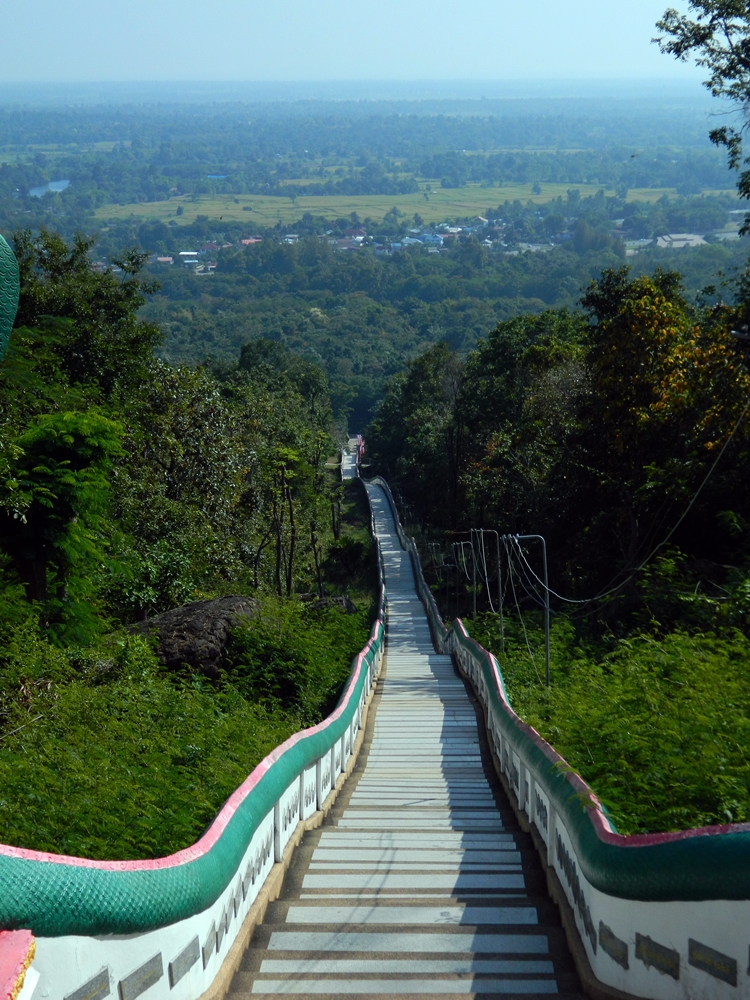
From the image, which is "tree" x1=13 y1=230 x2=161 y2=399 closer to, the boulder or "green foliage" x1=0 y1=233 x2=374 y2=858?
"green foliage" x1=0 y1=233 x2=374 y2=858

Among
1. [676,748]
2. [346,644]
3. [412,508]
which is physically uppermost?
[676,748]

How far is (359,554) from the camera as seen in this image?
43375 millimetres

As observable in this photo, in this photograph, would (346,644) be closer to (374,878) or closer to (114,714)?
(114,714)

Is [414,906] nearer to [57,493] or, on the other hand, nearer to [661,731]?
[661,731]

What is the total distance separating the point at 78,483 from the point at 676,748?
357 inches

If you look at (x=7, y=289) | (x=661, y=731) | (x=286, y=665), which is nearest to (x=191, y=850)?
(x=7, y=289)

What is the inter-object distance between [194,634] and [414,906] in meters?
8.25

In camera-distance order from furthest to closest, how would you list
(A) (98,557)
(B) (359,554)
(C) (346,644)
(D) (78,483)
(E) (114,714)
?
(B) (359,554) < (C) (346,644) < (A) (98,557) < (D) (78,483) < (E) (114,714)

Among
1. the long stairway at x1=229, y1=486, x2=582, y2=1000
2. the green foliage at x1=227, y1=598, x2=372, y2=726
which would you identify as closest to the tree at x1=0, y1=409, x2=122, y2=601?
the green foliage at x1=227, y1=598, x2=372, y2=726

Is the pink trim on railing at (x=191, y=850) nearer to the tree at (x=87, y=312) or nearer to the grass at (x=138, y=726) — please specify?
the grass at (x=138, y=726)

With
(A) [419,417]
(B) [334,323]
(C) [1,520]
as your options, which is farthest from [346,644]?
(B) [334,323]

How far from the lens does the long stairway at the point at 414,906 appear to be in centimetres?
409

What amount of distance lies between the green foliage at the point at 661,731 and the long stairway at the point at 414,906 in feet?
2.16

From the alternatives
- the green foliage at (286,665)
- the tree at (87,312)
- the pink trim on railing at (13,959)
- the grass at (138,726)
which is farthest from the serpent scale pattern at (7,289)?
the tree at (87,312)
